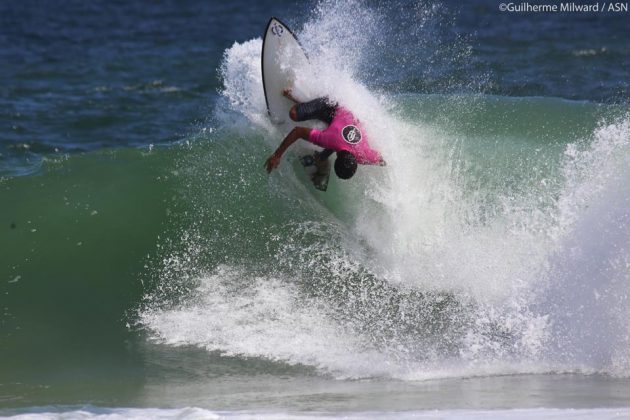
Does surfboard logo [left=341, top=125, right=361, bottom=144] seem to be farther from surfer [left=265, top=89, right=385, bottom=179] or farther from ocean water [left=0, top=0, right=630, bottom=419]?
ocean water [left=0, top=0, right=630, bottom=419]

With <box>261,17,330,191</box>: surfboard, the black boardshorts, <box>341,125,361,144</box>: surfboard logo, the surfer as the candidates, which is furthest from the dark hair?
<box>261,17,330,191</box>: surfboard

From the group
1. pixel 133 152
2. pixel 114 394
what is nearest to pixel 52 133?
pixel 133 152

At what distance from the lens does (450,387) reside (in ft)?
23.7

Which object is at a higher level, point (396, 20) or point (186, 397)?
point (396, 20)

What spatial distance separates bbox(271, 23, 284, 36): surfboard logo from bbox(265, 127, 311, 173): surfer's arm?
4.53 ft

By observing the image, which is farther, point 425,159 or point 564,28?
point 564,28

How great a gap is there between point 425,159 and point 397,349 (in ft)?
9.78

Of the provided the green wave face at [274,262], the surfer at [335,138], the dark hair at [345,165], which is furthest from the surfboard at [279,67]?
the dark hair at [345,165]

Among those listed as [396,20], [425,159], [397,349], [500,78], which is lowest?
[397,349]

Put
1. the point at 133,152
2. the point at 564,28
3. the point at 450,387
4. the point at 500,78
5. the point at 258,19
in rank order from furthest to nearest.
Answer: the point at 258,19 → the point at 564,28 → the point at 500,78 → the point at 133,152 → the point at 450,387

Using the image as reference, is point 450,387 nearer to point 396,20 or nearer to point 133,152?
point 133,152

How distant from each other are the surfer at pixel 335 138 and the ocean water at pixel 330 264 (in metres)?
0.32

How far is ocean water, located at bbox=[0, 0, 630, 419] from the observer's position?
24.6 ft

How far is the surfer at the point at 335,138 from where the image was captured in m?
8.99
